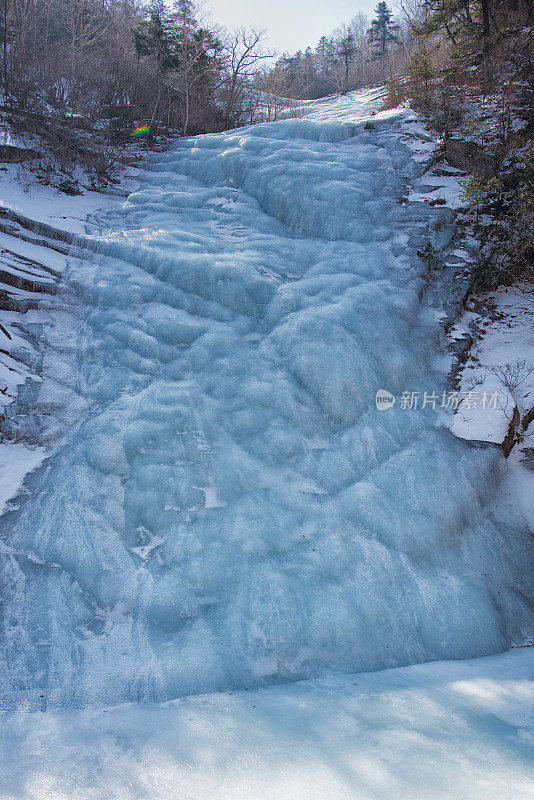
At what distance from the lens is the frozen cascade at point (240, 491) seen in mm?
3285

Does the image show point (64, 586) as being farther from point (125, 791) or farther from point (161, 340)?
point (161, 340)

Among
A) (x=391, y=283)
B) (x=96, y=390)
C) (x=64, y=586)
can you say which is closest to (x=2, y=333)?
(x=96, y=390)

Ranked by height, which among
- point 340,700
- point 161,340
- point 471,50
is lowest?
point 340,700

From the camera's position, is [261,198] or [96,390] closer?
[96,390]

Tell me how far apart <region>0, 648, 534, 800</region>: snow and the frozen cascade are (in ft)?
1.09

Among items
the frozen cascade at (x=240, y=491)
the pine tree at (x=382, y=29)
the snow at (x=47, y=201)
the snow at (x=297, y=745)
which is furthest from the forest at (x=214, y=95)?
the pine tree at (x=382, y=29)

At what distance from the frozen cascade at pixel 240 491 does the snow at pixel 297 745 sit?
0.33 meters

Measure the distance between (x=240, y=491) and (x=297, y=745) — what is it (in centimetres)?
220

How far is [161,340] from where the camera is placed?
222 inches

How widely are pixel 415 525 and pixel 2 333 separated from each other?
490cm

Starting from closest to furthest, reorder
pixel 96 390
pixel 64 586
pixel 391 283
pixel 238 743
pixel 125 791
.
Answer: pixel 125 791 < pixel 238 743 < pixel 64 586 < pixel 96 390 < pixel 391 283
